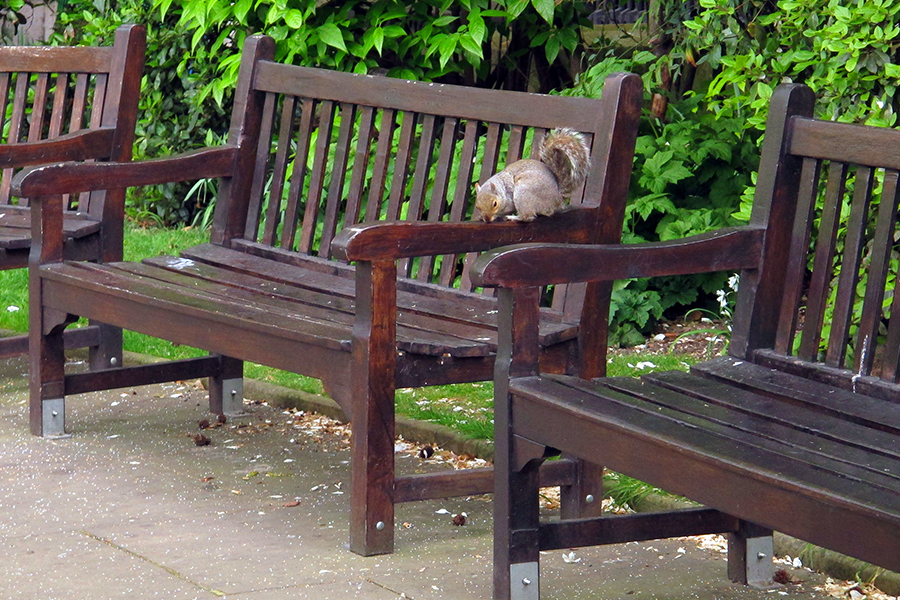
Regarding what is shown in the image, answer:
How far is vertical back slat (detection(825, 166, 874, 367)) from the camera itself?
9.70 ft

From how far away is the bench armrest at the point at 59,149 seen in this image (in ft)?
15.1

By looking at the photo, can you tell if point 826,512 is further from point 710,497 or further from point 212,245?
point 212,245

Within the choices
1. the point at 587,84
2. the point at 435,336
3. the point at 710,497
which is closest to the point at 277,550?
the point at 435,336

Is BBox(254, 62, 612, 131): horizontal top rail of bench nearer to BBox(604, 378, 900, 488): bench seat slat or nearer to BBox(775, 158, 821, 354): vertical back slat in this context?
BBox(775, 158, 821, 354): vertical back slat

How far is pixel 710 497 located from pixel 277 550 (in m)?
1.36

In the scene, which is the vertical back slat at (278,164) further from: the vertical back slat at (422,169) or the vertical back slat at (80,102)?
the vertical back slat at (80,102)

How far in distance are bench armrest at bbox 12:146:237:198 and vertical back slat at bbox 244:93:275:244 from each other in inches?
3.4

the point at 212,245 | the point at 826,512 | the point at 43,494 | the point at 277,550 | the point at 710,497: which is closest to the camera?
the point at 826,512

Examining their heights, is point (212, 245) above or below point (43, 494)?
above

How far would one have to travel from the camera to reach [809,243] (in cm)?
310

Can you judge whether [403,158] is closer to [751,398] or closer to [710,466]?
[751,398]

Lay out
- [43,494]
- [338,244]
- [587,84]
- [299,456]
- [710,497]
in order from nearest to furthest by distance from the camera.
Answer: [710,497]
[338,244]
[43,494]
[299,456]
[587,84]

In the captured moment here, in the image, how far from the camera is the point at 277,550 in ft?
10.9

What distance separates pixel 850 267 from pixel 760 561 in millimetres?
723
